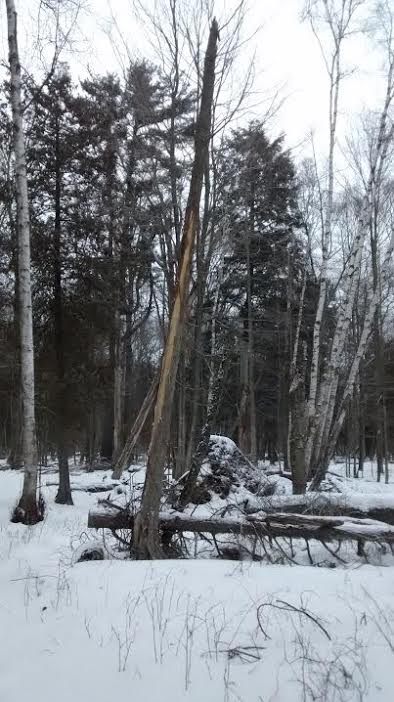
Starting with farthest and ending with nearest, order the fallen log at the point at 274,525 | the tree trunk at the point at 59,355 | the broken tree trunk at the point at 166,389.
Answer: the tree trunk at the point at 59,355, the broken tree trunk at the point at 166,389, the fallen log at the point at 274,525

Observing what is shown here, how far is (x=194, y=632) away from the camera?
374 centimetres

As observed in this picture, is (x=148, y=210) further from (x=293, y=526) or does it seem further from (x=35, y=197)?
(x=293, y=526)

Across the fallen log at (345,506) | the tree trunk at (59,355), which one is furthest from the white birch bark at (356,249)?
the tree trunk at (59,355)

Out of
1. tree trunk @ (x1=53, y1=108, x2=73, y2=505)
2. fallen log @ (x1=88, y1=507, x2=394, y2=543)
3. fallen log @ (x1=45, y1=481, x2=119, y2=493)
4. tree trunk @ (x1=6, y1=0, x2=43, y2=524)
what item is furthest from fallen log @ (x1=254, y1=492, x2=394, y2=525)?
fallen log @ (x1=45, y1=481, x2=119, y2=493)

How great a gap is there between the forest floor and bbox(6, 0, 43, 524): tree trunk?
3889 mm

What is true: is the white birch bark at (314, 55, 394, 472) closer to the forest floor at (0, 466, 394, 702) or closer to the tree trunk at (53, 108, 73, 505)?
the tree trunk at (53, 108, 73, 505)

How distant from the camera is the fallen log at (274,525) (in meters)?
5.92

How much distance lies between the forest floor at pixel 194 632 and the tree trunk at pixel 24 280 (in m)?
3.89

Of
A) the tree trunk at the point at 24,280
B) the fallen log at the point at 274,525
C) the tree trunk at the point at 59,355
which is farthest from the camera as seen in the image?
the tree trunk at the point at 59,355

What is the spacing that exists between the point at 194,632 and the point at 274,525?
269 centimetres

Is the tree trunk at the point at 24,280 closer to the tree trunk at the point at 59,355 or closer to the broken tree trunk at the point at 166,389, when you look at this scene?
the tree trunk at the point at 59,355

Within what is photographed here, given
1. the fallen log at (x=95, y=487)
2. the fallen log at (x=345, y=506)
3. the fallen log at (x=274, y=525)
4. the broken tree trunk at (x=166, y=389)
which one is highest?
the broken tree trunk at (x=166, y=389)

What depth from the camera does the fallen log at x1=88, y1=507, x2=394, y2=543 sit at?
5.92 meters

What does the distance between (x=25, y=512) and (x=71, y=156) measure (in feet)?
27.3
